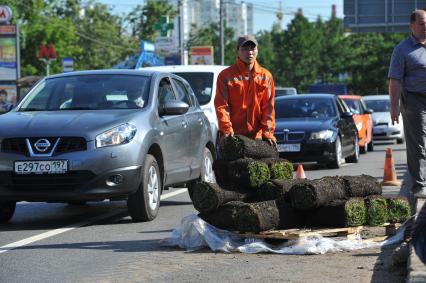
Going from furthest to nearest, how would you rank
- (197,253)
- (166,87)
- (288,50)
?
1. (288,50)
2. (166,87)
3. (197,253)

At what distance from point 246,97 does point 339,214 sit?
143cm

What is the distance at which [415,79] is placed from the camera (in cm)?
1055

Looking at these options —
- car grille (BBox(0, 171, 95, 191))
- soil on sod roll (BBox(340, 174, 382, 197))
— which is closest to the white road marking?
car grille (BBox(0, 171, 95, 191))

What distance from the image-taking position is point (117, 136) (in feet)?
34.3

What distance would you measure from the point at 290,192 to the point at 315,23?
11449 cm

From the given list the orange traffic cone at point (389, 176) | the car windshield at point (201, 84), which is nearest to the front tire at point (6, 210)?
the orange traffic cone at point (389, 176)

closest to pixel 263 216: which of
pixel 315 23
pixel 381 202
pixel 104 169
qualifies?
pixel 381 202

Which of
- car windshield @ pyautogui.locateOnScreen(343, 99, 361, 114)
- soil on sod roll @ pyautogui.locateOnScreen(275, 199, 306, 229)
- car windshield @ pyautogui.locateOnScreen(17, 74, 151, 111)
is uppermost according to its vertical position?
car windshield @ pyautogui.locateOnScreen(17, 74, 151, 111)

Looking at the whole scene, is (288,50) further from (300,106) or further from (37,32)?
(300,106)

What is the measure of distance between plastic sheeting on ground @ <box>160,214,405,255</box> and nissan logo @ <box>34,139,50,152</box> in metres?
1.97

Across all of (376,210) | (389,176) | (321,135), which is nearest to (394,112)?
(376,210)

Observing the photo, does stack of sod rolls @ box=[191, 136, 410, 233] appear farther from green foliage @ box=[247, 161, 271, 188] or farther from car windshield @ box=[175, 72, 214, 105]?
car windshield @ box=[175, 72, 214, 105]

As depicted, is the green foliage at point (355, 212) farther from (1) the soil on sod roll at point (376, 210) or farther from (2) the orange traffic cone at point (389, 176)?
(2) the orange traffic cone at point (389, 176)

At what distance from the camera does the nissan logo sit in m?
10.2
